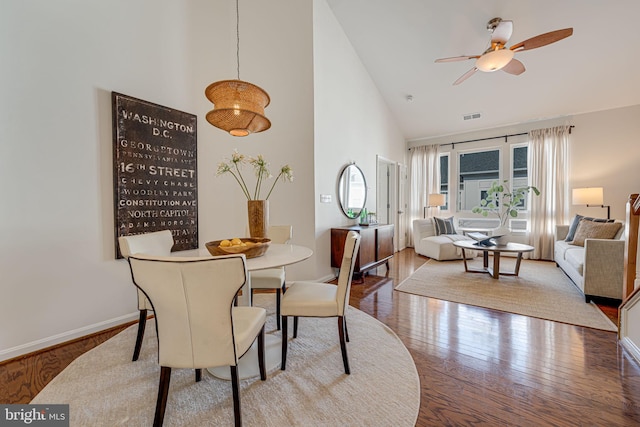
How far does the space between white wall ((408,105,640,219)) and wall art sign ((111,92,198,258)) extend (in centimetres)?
658

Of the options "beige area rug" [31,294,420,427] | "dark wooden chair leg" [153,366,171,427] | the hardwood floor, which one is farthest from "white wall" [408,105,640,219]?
"dark wooden chair leg" [153,366,171,427]

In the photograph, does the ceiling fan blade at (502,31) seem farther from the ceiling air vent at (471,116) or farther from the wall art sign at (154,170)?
the wall art sign at (154,170)

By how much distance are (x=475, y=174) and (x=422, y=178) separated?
3.79ft

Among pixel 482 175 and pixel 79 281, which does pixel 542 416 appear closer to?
pixel 79 281

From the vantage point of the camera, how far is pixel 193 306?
3.78ft

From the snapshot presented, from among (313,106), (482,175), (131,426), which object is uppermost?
(313,106)

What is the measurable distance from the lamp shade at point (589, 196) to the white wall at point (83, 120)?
16.1ft

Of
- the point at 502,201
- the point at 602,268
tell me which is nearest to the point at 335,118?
the point at 602,268

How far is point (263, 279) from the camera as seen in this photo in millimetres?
2268

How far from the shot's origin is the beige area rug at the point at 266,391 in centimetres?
137

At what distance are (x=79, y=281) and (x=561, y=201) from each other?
733 centimetres

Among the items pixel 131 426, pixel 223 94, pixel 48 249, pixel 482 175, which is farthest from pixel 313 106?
pixel 482 175

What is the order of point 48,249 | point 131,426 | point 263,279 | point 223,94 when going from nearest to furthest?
point 131,426 < point 223,94 < point 48,249 < point 263,279

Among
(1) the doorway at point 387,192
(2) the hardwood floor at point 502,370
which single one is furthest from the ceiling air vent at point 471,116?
(2) the hardwood floor at point 502,370
